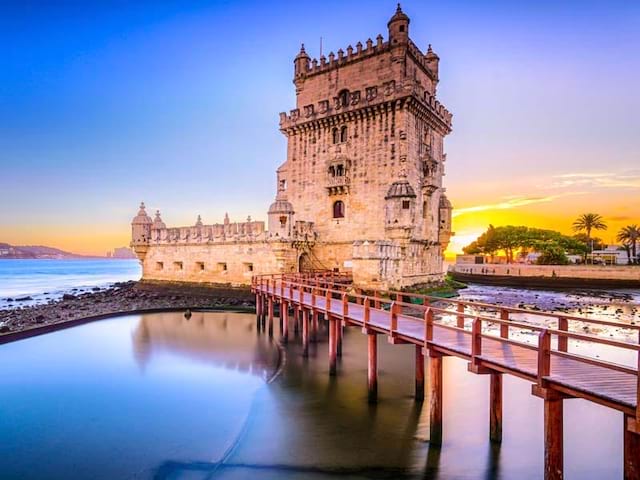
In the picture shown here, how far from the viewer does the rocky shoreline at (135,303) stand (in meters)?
23.6

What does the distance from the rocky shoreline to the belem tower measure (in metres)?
1.24

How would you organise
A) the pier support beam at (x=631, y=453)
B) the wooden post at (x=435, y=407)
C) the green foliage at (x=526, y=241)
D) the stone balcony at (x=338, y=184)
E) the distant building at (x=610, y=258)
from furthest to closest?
1. the green foliage at (x=526, y=241)
2. the distant building at (x=610, y=258)
3. the stone balcony at (x=338, y=184)
4. the wooden post at (x=435, y=407)
5. the pier support beam at (x=631, y=453)

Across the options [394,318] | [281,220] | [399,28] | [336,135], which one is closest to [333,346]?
[394,318]

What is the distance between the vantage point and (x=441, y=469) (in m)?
7.49

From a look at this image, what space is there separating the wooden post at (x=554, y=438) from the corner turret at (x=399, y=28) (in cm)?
2444

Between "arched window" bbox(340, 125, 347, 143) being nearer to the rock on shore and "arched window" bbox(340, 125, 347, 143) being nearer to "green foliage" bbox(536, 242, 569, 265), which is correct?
the rock on shore

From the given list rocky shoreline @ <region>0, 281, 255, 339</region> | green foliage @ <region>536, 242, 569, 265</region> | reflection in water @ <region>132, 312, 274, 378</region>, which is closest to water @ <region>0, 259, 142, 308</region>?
rocky shoreline @ <region>0, 281, 255, 339</region>

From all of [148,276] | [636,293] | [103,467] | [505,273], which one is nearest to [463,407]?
[103,467]

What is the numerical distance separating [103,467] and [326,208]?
21.6 metres

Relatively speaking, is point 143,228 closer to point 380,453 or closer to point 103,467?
point 103,467

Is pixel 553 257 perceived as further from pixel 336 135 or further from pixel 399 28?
pixel 399 28

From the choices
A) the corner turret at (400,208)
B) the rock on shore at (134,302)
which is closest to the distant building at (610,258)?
the corner turret at (400,208)

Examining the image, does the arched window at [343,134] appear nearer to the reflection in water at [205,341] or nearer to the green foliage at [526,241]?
the reflection in water at [205,341]

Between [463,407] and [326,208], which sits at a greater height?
[326,208]
